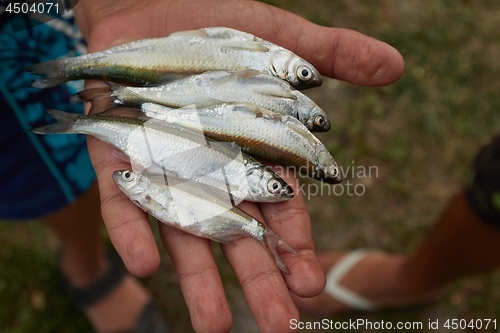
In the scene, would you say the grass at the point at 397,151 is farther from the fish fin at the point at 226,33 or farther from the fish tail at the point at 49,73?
the fish tail at the point at 49,73

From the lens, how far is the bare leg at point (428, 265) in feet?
8.34

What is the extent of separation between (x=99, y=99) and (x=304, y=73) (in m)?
1.18

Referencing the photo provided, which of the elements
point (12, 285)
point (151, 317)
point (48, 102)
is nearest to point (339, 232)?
point (151, 317)

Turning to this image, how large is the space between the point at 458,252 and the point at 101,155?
A: 2.24 meters

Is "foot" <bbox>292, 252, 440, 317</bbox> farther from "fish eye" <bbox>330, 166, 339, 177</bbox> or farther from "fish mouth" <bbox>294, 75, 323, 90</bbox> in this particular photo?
"fish mouth" <bbox>294, 75, 323, 90</bbox>

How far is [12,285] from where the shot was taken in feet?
11.5

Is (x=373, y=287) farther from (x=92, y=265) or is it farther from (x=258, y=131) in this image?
(x=92, y=265)

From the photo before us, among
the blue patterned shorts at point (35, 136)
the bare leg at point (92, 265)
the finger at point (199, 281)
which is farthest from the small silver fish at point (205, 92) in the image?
the bare leg at point (92, 265)

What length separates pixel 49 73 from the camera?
7.97 feet

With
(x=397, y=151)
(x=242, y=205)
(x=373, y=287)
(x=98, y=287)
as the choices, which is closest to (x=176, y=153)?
(x=242, y=205)

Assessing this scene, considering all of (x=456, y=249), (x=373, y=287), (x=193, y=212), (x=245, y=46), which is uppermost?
(x=245, y=46)

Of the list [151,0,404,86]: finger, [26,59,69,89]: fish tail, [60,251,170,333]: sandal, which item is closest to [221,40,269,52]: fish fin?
[151,0,404,86]: finger

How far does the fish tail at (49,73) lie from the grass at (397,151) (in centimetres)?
183

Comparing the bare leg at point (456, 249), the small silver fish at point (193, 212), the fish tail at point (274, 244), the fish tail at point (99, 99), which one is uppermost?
the fish tail at point (99, 99)
